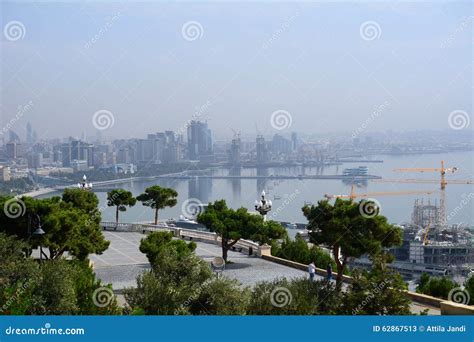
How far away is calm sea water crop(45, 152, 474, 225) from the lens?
1804 inches

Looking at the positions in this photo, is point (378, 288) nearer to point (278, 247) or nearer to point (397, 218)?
point (278, 247)

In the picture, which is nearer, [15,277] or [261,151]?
[15,277]

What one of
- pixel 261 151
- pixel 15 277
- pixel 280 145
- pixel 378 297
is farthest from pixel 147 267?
pixel 280 145

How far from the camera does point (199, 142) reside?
45.5m

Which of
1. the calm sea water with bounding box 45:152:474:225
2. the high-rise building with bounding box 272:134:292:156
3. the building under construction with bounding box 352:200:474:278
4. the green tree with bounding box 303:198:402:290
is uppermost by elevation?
the high-rise building with bounding box 272:134:292:156

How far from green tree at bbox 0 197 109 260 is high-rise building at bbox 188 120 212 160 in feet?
104

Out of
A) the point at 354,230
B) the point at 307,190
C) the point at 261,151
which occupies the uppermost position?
the point at 261,151

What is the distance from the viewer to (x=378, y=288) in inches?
283

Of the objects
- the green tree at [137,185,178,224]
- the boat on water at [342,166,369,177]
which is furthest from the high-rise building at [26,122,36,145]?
the boat on water at [342,166,369,177]

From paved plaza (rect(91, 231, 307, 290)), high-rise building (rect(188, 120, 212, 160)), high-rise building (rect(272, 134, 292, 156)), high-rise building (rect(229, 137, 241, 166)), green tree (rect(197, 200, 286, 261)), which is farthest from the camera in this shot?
high-rise building (rect(272, 134, 292, 156))

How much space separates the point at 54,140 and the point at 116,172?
21.5 feet

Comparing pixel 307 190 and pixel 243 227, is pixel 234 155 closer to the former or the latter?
pixel 307 190

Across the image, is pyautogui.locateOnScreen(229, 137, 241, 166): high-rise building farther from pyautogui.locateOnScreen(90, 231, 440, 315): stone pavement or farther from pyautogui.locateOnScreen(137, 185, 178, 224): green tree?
pyautogui.locateOnScreen(90, 231, 440, 315): stone pavement

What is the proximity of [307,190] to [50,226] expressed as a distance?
152 feet
